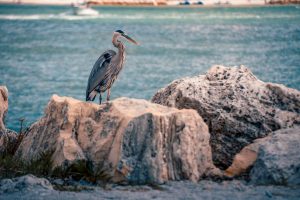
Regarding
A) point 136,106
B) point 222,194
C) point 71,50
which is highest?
point 136,106

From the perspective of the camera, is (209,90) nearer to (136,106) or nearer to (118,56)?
(136,106)

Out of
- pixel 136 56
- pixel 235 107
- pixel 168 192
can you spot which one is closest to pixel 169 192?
pixel 168 192

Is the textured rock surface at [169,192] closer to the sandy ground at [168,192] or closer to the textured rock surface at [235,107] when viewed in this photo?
the sandy ground at [168,192]

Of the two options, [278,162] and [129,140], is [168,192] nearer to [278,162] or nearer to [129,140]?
[129,140]

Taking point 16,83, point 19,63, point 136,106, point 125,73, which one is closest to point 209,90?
point 136,106

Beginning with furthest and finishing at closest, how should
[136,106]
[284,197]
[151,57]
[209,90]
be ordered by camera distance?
[151,57]
[209,90]
[136,106]
[284,197]

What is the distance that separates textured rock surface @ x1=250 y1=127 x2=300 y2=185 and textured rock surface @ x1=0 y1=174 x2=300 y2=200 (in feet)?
0.43

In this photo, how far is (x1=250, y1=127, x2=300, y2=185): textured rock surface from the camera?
8.27 meters

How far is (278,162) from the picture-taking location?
8336 millimetres

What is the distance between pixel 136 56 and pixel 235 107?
40176 millimetres

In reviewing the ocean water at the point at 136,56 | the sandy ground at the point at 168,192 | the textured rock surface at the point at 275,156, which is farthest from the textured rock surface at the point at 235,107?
the ocean water at the point at 136,56

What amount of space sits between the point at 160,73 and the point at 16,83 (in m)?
7.72

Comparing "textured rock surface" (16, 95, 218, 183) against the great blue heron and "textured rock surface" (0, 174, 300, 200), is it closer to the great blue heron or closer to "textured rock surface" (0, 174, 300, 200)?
"textured rock surface" (0, 174, 300, 200)

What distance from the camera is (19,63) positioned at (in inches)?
1810
